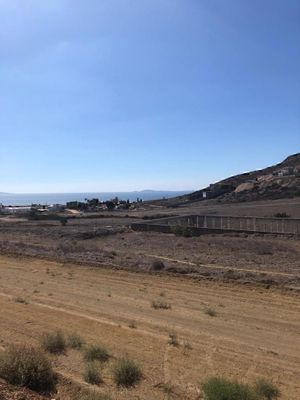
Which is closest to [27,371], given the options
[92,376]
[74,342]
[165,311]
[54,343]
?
[92,376]

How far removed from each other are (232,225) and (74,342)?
135 ft

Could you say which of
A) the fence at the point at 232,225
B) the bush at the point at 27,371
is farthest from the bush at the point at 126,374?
the fence at the point at 232,225

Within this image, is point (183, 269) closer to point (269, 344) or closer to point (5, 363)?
point (269, 344)

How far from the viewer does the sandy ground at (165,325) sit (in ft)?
37.5

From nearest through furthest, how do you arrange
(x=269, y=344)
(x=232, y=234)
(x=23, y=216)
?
(x=269, y=344) < (x=232, y=234) < (x=23, y=216)

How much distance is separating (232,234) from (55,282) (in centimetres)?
2523

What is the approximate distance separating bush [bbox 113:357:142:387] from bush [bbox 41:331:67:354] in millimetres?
2158

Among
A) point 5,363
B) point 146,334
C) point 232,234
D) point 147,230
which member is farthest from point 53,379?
point 147,230

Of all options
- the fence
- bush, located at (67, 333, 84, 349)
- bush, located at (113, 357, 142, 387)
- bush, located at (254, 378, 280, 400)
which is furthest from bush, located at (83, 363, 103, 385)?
the fence

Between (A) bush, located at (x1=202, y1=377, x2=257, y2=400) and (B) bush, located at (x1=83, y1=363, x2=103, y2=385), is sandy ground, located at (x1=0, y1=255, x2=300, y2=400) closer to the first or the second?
(B) bush, located at (x1=83, y1=363, x2=103, y2=385)

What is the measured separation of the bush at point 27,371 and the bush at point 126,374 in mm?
1363

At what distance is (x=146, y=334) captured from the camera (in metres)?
14.9

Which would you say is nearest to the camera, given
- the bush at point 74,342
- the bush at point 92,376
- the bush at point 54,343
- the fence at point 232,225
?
the bush at point 92,376

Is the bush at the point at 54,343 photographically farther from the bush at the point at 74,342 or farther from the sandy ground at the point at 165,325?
the sandy ground at the point at 165,325
